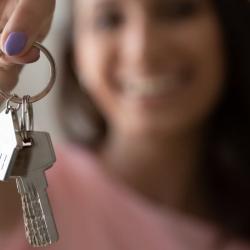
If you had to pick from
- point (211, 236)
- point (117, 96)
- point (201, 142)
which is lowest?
point (211, 236)

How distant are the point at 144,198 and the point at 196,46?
0.34 m

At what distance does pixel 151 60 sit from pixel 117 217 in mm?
331

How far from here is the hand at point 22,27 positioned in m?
0.35

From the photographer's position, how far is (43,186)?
33cm

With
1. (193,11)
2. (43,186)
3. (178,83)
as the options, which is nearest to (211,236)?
(178,83)

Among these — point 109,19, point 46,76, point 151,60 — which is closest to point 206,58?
point 151,60

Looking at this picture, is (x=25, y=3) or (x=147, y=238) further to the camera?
(x=147, y=238)

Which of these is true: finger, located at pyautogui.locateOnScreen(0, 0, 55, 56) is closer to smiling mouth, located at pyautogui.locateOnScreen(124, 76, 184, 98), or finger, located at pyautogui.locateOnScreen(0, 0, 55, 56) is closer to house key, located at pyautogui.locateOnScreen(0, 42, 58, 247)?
house key, located at pyautogui.locateOnScreen(0, 42, 58, 247)

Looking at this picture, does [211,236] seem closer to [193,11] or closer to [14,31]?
[193,11]

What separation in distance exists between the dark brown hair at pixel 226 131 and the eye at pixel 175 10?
80mm

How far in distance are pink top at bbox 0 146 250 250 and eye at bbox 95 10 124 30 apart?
276 millimetres

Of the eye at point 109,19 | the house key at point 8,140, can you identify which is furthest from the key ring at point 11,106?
the eye at point 109,19

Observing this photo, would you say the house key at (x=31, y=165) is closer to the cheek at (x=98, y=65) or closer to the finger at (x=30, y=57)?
the finger at (x=30, y=57)

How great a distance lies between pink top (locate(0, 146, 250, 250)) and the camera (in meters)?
0.95
